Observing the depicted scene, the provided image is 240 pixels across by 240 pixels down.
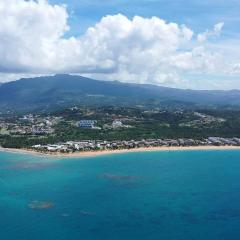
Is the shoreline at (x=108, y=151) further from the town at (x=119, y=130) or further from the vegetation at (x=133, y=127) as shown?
the vegetation at (x=133, y=127)

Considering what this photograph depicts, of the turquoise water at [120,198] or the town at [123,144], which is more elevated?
the town at [123,144]

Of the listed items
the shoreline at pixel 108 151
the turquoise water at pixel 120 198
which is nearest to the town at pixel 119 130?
the shoreline at pixel 108 151

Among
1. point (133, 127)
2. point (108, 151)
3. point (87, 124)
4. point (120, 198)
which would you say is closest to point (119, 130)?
point (133, 127)

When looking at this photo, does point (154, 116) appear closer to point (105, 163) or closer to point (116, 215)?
point (105, 163)

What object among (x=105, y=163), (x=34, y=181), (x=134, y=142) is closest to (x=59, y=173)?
(x=34, y=181)

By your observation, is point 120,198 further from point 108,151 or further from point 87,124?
point 87,124

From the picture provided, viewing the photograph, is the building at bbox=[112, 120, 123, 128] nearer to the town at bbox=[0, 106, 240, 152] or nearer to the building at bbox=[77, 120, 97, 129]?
the town at bbox=[0, 106, 240, 152]

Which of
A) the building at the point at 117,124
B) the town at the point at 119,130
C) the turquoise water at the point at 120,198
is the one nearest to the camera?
the turquoise water at the point at 120,198

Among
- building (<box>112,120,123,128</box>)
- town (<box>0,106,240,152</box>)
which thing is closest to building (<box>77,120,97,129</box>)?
town (<box>0,106,240,152</box>)
